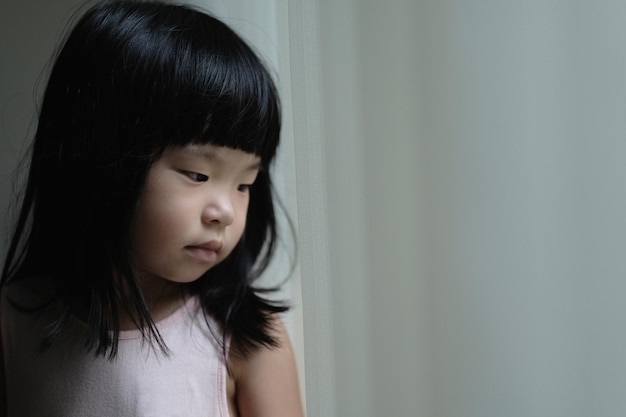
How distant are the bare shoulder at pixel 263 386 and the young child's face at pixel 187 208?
16 cm

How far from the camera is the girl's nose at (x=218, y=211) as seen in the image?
29.3 inches

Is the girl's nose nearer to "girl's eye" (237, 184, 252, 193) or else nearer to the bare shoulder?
"girl's eye" (237, 184, 252, 193)

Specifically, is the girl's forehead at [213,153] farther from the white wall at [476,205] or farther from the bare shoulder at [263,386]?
the bare shoulder at [263,386]

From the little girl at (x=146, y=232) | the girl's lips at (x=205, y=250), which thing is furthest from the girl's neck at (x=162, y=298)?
the girl's lips at (x=205, y=250)

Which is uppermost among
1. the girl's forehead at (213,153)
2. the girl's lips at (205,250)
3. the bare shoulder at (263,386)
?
the girl's forehead at (213,153)

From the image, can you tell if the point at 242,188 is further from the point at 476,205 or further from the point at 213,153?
the point at 476,205

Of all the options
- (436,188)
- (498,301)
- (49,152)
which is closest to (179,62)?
(49,152)

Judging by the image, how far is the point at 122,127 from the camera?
0.76 m

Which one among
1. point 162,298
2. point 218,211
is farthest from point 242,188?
point 162,298

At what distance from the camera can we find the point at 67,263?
2.80 feet

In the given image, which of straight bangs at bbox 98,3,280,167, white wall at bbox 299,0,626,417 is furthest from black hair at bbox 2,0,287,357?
white wall at bbox 299,0,626,417

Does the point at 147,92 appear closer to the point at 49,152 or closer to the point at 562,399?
the point at 49,152

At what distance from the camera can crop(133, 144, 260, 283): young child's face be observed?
0.74 m

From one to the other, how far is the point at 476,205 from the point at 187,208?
0.97 ft
